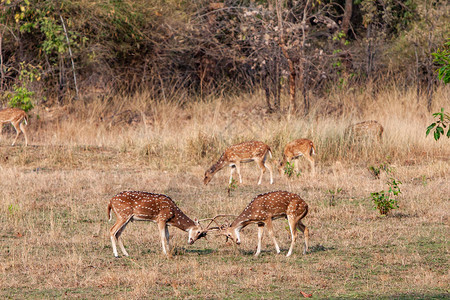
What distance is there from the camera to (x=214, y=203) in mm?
12070

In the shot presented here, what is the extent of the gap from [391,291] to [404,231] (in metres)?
3.06

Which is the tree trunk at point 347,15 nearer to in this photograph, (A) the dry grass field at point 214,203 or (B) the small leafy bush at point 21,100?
(A) the dry grass field at point 214,203

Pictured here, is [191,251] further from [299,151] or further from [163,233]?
[299,151]

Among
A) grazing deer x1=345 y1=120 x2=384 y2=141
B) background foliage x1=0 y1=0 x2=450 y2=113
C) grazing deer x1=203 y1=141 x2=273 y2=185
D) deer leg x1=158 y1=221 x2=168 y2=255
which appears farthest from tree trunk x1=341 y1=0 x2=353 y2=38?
deer leg x1=158 y1=221 x2=168 y2=255

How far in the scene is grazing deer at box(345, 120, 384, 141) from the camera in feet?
57.4

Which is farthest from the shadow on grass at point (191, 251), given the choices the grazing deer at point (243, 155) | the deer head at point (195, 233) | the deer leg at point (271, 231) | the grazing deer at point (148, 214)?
the grazing deer at point (243, 155)

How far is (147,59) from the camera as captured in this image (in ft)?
81.3

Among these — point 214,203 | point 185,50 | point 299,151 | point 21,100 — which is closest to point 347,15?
point 185,50

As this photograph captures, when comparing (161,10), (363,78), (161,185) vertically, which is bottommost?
(161,185)

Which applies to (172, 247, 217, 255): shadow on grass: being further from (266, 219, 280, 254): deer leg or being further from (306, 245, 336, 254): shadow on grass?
(306, 245, 336, 254): shadow on grass

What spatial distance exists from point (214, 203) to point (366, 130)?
22.8 ft

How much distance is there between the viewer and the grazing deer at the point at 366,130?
17500 mm

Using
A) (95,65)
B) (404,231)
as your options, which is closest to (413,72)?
(95,65)

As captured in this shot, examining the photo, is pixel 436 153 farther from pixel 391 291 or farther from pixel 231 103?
pixel 391 291
